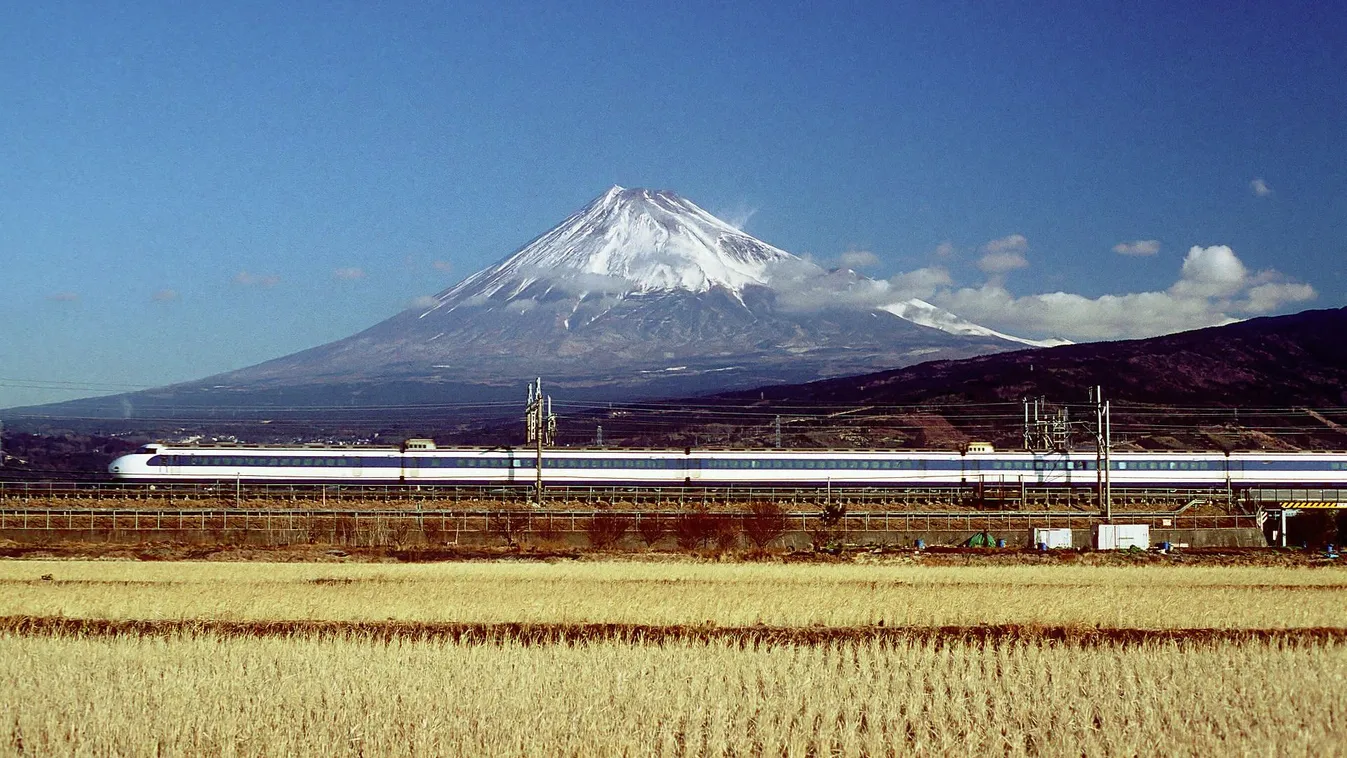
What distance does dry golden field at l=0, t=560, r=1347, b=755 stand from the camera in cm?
1193

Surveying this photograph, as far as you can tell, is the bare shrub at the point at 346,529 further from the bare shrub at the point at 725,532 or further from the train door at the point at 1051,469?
the train door at the point at 1051,469

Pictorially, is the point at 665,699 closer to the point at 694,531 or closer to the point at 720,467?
the point at 694,531

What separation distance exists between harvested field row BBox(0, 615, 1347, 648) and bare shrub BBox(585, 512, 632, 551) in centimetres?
2324

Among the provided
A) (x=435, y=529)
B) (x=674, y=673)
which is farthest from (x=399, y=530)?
(x=674, y=673)

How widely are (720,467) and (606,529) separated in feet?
85.7

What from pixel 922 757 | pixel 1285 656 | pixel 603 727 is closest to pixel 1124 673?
pixel 1285 656

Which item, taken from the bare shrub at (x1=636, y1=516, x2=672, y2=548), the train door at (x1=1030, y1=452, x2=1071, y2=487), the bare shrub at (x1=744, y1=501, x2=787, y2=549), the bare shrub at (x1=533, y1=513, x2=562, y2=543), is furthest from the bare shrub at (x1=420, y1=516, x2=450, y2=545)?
the train door at (x1=1030, y1=452, x2=1071, y2=487)

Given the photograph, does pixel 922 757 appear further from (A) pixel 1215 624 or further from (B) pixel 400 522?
(B) pixel 400 522

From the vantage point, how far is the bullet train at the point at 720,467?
6856cm

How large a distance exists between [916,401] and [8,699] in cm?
14112

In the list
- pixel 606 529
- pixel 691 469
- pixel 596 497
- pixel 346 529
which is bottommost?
pixel 596 497

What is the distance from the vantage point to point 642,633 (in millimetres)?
19406

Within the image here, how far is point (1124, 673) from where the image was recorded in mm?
15414

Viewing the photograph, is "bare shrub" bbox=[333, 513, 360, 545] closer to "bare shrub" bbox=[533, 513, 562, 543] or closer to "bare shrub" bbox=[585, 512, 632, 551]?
"bare shrub" bbox=[533, 513, 562, 543]
